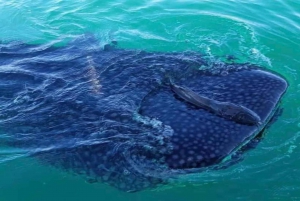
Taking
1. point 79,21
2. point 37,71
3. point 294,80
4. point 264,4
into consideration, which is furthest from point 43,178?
point 264,4

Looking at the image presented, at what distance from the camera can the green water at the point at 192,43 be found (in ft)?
22.1

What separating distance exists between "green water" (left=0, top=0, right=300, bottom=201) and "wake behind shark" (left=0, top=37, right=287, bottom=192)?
11.6 inches

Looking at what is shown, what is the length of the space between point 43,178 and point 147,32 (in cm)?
687

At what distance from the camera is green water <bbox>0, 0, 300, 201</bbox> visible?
6.73m

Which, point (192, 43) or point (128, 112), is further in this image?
point (192, 43)

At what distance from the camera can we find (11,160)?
7504mm

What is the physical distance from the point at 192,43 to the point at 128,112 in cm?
452

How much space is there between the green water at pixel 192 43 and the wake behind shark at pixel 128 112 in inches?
11.6

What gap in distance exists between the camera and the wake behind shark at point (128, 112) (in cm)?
679

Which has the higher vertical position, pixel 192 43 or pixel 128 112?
pixel 192 43

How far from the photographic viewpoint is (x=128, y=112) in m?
7.91

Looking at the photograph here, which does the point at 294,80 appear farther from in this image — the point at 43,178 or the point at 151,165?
the point at 43,178

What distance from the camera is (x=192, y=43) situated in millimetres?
11578

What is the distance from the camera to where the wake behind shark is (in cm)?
679
